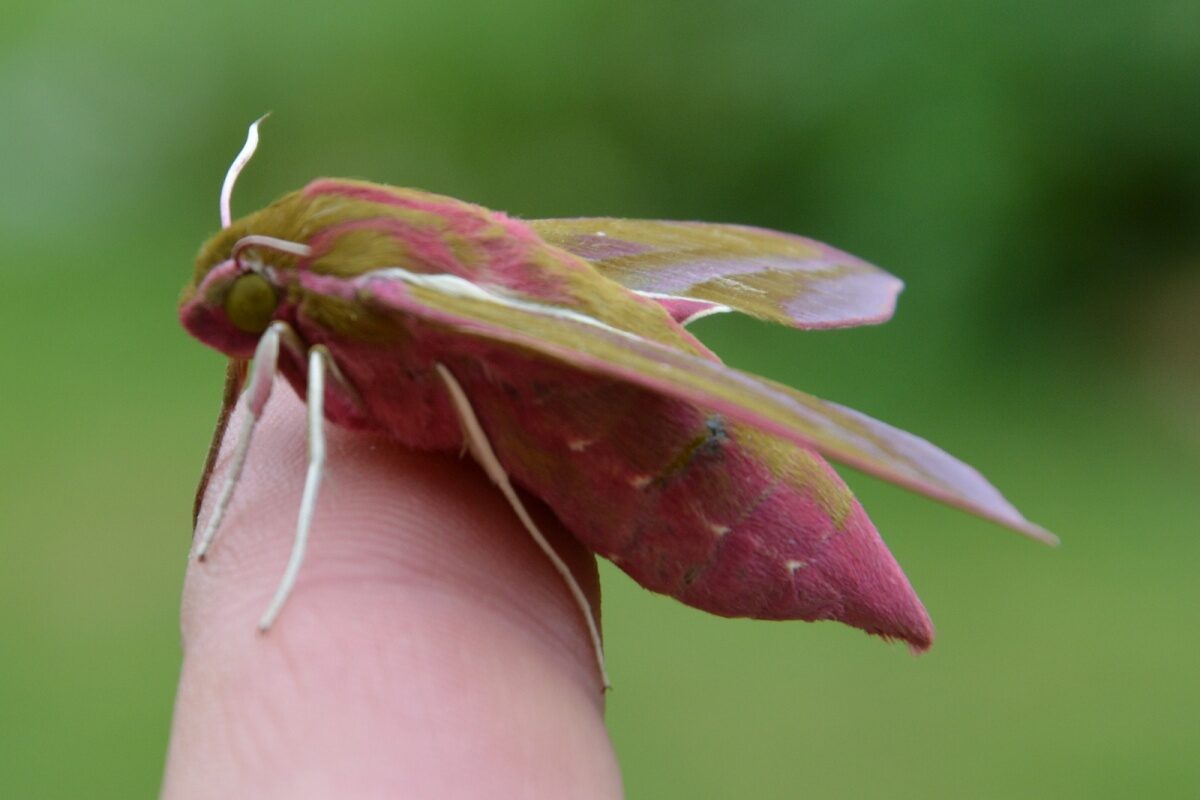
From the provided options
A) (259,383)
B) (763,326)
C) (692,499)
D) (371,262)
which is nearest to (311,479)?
(259,383)

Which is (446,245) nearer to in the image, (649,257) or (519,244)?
(519,244)

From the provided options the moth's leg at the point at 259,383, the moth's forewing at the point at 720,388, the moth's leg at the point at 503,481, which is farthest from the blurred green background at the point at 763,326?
the moth's forewing at the point at 720,388

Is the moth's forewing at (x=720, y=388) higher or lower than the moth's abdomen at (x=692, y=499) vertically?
higher

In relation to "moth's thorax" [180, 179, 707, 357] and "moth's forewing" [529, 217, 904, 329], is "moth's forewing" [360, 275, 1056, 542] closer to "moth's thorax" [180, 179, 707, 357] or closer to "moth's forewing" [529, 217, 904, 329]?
"moth's thorax" [180, 179, 707, 357]

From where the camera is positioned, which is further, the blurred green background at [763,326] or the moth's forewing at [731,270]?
the blurred green background at [763,326]

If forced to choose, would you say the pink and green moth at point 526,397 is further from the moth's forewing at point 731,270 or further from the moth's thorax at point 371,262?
the moth's forewing at point 731,270

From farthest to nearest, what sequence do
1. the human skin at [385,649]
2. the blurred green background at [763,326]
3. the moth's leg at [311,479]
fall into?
the blurred green background at [763,326], the moth's leg at [311,479], the human skin at [385,649]

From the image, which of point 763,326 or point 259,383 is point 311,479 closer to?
point 259,383
